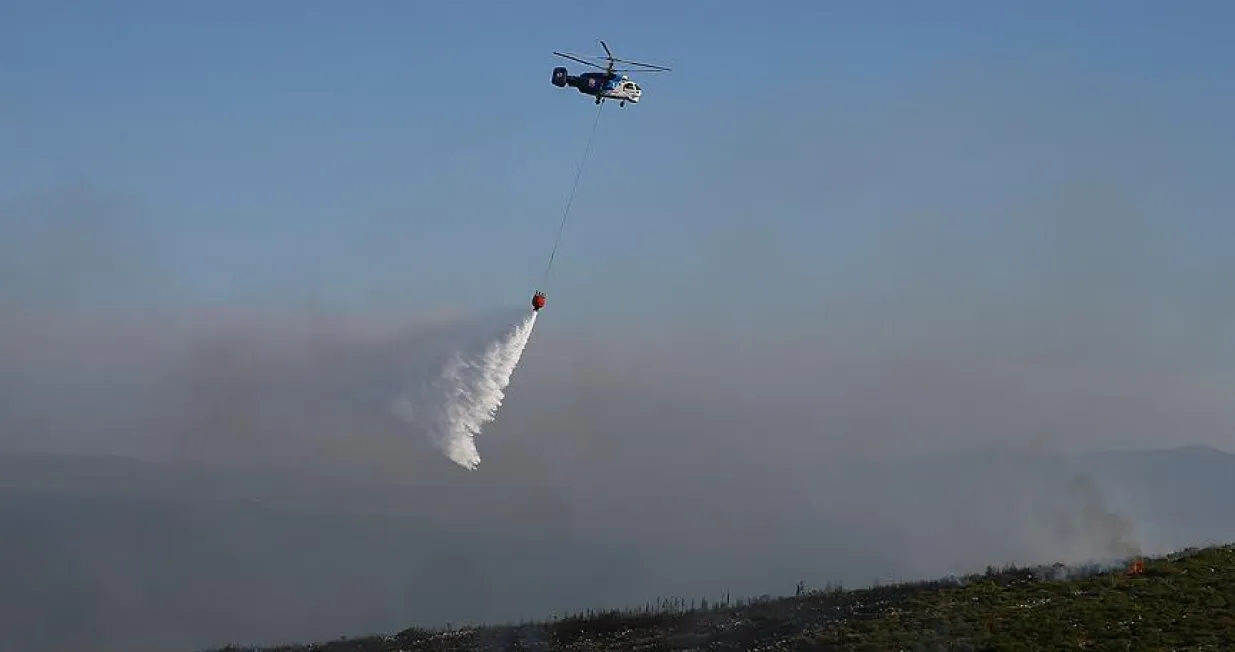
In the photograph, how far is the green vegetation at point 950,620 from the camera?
4841 cm

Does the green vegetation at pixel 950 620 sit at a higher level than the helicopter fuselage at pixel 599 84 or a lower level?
lower

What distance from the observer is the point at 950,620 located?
5169 centimetres

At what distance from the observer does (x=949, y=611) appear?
2100 inches

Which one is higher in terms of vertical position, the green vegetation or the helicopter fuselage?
the helicopter fuselage

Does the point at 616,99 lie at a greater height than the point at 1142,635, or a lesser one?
greater

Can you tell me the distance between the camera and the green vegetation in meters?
48.4

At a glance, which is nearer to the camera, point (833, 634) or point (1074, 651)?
point (1074, 651)

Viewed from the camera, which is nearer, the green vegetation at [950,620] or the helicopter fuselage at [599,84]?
the green vegetation at [950,620]

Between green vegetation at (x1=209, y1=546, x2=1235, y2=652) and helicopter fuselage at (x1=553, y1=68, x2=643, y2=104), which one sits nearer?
green vegetation at (x1=209, y1=546, x2=1235, y2=652)

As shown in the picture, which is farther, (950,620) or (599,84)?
(599,84)

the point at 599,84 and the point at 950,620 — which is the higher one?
the point at 599,84

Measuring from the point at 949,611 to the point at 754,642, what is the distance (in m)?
7.74

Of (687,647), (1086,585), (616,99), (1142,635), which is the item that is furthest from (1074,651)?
(616,99)

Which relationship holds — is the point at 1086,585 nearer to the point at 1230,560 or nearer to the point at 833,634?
the point at 1230,560
